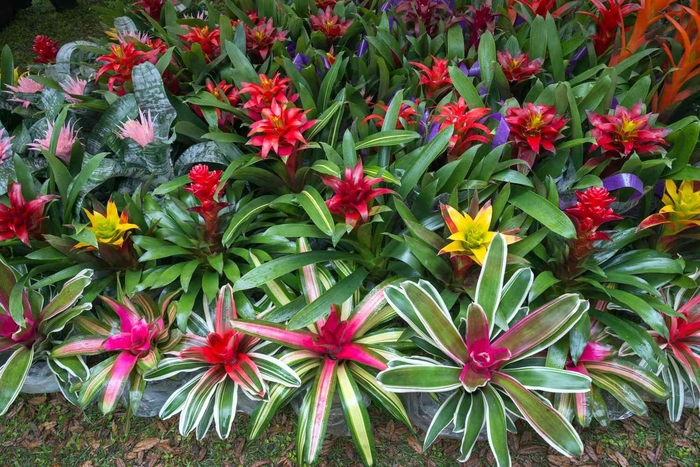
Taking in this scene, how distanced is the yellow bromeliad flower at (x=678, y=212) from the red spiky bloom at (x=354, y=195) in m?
0.90

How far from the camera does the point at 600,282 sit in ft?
5.29

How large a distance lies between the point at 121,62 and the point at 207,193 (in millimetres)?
1050

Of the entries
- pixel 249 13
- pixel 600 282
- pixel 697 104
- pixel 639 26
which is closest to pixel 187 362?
pixel 600 282

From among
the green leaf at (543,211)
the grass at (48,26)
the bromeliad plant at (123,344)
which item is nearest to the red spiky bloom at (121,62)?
the bromeliad plant at (123,344)

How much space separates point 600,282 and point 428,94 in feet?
3.58

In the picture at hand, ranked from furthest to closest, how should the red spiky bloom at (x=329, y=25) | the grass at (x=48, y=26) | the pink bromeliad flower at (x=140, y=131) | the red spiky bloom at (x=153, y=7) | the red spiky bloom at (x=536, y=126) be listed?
the grass at (x=48, y=26)
the red spiky bloom at (x=153, y=7)
the red spiky bloom at (x=329, y=25)
the pink bromeliad flower at (x=140, y=131)
the red spiky bloom at (x=536, y=126)

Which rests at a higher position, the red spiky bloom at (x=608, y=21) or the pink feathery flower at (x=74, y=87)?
the red spiky bloom at (x=608, y=21)

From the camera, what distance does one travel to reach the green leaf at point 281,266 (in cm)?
158

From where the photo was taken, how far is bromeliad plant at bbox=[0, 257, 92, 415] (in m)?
1.63

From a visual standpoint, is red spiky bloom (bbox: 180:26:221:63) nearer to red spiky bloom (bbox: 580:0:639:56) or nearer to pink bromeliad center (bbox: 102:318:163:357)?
pink bromeliad center (bbox: 102:318:163:357)

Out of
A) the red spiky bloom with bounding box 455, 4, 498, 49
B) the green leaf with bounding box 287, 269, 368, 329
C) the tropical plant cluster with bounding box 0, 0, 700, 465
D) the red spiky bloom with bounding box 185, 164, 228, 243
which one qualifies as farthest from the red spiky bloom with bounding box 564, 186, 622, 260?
the red spiky bloom with bounding box 455, 4, 498, 49

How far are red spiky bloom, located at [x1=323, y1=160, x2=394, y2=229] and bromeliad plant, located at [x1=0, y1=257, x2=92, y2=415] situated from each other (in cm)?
95

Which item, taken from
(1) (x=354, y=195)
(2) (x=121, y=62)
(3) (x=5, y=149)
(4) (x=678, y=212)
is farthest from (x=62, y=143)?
(4) (x=678, y=212)

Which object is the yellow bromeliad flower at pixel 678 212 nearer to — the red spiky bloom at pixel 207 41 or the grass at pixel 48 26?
the red spiky bloom at pixel 207 41
